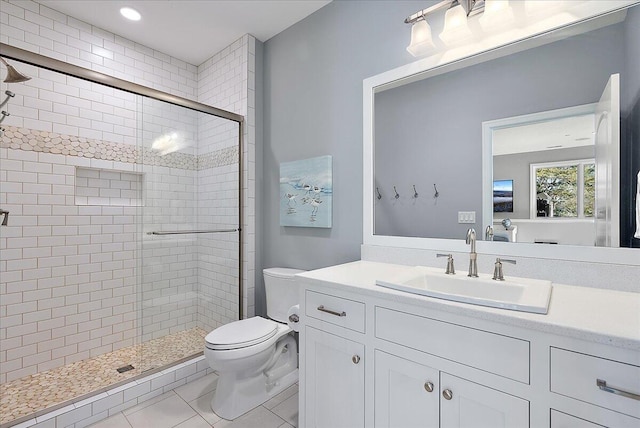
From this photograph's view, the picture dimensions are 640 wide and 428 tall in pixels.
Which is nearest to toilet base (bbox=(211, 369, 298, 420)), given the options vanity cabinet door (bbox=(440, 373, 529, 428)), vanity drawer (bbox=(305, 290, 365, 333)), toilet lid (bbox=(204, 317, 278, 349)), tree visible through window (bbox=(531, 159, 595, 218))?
toilet lid (bbox=(204, 317, 278, 349))

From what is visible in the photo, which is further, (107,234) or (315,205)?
(107,234)

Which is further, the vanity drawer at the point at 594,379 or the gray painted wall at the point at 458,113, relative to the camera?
the gray painted wall at the point at 458,113

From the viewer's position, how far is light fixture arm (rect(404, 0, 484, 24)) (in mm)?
1479

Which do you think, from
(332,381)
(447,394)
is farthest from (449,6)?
(332,381)

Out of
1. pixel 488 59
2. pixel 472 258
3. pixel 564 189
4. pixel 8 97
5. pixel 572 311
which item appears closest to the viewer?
pixel 572 311

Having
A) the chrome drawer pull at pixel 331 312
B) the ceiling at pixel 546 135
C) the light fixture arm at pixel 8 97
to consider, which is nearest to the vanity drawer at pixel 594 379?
the chrome drawer pull at pixel 331 312

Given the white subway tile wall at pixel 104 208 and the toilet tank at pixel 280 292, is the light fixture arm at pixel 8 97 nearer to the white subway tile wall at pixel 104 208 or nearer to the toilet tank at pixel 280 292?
the white subway tile wall at pixel 104 208

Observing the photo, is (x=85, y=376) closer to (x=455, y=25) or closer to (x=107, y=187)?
(x=107, y=187)

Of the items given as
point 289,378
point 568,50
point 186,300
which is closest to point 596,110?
point 568,50

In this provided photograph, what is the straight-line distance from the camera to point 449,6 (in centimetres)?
157

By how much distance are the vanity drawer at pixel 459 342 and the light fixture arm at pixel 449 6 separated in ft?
4.78

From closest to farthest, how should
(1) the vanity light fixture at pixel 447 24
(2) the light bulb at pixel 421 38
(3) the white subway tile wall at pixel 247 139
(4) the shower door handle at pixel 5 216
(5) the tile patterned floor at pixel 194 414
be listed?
(1) the vanity light fixture at pixel 447 24 → (2) the light bulb at pixel 421 38 → (5) the tile patterned floor at pixel 194 414 → (4) the shower door handle at pixel 5 216 → (3) the white subway tile wall at pixel 247 139

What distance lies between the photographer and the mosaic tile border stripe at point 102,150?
211 cm

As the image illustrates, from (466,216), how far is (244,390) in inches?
63.3
